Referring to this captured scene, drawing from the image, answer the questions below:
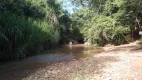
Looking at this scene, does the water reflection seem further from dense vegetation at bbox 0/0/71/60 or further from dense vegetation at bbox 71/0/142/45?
dense vegetation at bbox 71/0/142/45

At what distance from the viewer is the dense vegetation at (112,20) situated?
2356 centimetres

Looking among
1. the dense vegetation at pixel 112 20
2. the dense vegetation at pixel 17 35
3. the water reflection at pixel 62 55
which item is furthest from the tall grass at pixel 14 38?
the dense vegetation at pixel 112 20

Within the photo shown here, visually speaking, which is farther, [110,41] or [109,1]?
[110,41]

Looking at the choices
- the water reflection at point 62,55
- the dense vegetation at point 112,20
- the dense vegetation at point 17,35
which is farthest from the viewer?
the dense vegetation at point 112,20

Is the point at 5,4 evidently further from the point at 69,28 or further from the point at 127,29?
the point at 69,28

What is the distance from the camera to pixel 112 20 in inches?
961

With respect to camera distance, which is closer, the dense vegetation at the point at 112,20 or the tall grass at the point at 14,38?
the tall grass at the point at 14,38

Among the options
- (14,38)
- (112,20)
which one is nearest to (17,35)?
(14,38)

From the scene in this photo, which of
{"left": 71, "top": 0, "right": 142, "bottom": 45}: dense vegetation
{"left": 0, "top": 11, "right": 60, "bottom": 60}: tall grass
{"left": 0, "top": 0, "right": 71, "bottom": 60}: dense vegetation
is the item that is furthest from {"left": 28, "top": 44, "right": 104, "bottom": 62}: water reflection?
{"left": 71, "top": 0, "right": 142, "bottom": 45}: dense vegetation

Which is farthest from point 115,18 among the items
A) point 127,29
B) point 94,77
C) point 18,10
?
point 94,77

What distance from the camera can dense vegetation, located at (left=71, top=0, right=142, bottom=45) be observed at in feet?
77.3

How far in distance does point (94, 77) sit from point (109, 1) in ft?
53.0

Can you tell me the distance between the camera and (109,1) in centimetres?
2486

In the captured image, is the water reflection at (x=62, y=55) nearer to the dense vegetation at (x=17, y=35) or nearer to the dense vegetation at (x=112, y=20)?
the dense vegetation at (x=17, y=35)
